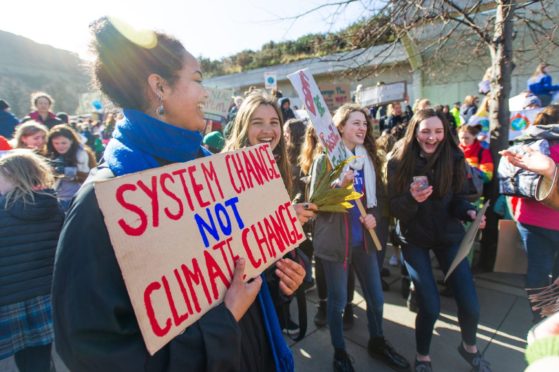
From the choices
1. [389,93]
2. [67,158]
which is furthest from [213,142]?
[389,93]

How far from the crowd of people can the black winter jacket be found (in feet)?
0.04

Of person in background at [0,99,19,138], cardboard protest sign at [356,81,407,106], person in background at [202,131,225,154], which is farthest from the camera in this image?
cardboard protest sign at [356,81,407,106]

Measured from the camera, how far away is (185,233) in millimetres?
983

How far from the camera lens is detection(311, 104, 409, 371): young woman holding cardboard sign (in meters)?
2.46

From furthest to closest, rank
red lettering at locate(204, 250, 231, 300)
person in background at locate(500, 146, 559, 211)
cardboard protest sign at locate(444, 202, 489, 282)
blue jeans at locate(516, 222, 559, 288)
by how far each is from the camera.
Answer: blue jeans at locate(516, 222, 559, 288), cardboard protest sign at locate(444, 202, 489, 282), person in background at locate(500, 146, 559, 211), red lettering at locate(204, 250, 231, 300)

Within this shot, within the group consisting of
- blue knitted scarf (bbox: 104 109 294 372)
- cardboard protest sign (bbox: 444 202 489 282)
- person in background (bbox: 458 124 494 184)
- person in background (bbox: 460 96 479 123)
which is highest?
blue knitted scarf (bbox: 104 109 294 372)

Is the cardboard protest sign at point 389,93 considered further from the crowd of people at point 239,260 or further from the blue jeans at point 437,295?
the blue jeans at point 437,295

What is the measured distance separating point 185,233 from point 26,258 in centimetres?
184

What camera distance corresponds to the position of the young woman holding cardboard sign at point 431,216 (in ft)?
7.72

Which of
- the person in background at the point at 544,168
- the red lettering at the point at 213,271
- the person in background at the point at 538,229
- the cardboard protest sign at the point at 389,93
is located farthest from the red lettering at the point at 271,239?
the cardboard protest sign at the point at 389,93

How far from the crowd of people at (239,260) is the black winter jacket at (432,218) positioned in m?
0.01

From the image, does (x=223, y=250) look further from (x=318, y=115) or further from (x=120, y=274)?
(x=318, y=115)

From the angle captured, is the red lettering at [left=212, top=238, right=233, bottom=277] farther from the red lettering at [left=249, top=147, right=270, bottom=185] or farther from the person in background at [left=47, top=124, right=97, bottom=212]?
the person in background at [left=47, top=124, right=97, bottom=212]

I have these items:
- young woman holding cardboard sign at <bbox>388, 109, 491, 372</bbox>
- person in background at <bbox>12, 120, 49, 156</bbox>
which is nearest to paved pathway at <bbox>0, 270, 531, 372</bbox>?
young woman holding cardboard sign at <bbox>388, 109, 491, 372</bbox>
